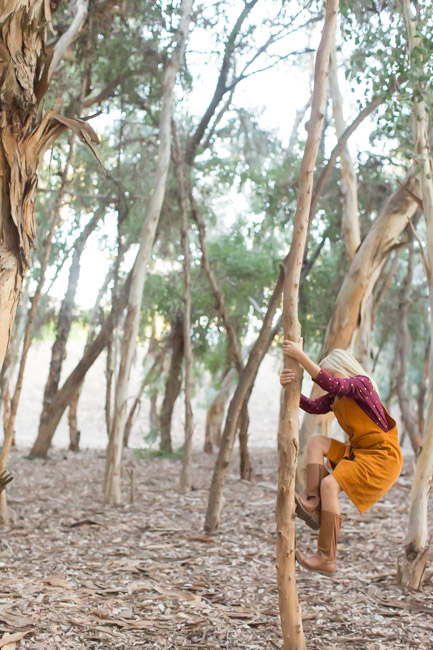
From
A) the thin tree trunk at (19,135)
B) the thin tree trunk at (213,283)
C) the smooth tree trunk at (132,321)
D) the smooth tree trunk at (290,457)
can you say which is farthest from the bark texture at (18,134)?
the thin tree trunk at (213,283)

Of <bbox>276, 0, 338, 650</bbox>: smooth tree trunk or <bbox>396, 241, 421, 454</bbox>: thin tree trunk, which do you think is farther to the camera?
<bbox>396, 241, 421, 454</bbox>: thin tree trunk

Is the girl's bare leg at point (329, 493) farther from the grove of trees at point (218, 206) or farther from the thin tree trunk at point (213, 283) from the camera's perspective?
the thin tree trunk at point (213, 283)

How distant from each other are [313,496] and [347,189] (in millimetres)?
5120

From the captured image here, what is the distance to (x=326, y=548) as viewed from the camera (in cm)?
361

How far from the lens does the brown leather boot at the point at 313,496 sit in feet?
12.1

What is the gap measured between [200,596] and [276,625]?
67 cm

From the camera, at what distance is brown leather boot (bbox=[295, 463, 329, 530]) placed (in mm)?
3674

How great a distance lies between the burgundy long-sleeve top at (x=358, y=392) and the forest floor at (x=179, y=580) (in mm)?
1337

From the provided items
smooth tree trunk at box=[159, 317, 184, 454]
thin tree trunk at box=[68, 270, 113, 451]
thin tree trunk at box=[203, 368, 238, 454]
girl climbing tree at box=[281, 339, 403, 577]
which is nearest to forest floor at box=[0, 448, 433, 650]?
girl climbing tree at box=[281, 339, 403, 577]

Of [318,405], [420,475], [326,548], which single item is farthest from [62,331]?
[326,548]

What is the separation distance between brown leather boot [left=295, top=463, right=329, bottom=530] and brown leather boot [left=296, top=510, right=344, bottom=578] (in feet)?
0.22

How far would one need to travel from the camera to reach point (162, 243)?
11.7 meters

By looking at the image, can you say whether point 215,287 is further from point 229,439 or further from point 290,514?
point 290,514

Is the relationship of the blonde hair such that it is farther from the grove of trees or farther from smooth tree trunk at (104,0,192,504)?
smooth tree trunk at (104,0,192,504)
